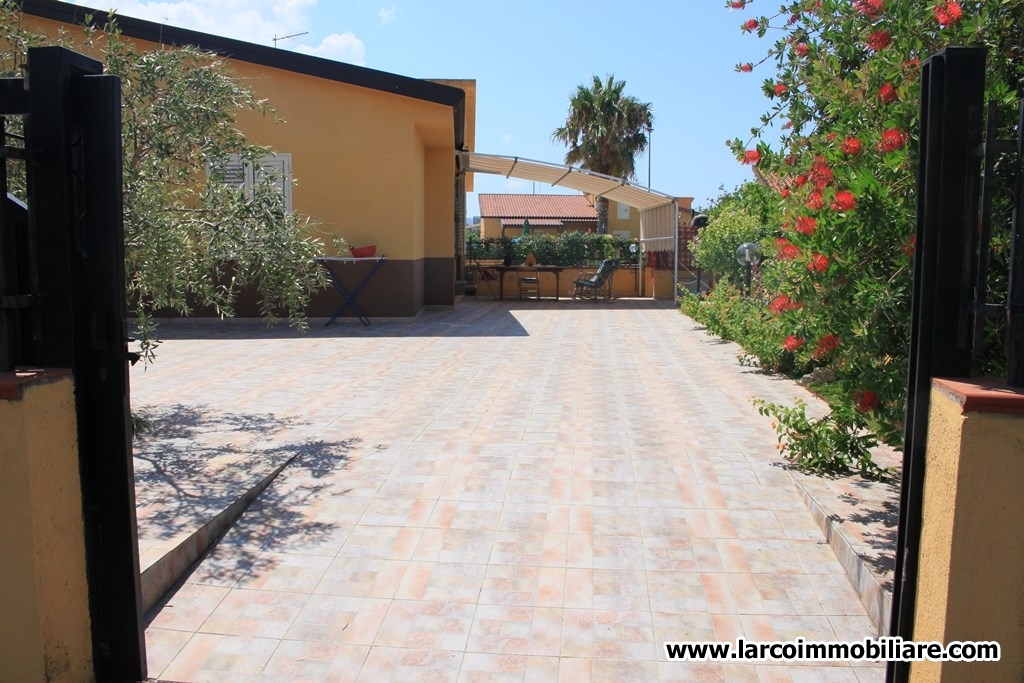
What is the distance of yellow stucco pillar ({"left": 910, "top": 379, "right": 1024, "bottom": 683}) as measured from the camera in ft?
7.87

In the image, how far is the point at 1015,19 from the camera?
3.23 meters

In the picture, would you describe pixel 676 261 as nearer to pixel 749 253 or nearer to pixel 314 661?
pixel 749 253

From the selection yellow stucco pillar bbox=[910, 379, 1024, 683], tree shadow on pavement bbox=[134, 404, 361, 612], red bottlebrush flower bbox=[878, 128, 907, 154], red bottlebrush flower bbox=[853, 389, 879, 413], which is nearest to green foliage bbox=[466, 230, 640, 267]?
tree shadow on pavement bbox=[134, 404, 361, 612]

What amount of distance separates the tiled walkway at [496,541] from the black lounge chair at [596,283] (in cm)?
1140

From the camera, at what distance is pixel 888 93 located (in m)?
3.53

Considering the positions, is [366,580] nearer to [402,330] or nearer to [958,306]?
[958,306]

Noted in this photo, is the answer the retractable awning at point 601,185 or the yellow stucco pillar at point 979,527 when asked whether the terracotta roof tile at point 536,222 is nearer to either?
the retractable awning at point 601,185

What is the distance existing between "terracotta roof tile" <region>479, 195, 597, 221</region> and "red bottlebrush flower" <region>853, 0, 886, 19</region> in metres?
42.1

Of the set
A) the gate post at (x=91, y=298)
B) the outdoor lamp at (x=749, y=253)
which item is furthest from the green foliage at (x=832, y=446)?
the outdoor lamp at (x=749, y=253)

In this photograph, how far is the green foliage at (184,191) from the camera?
522cm

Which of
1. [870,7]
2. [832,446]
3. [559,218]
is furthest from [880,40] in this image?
[559,218]

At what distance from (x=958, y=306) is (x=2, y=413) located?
9.69 ft

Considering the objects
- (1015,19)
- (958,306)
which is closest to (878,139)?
Result: (1015,19)

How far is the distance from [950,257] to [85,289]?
281cm
